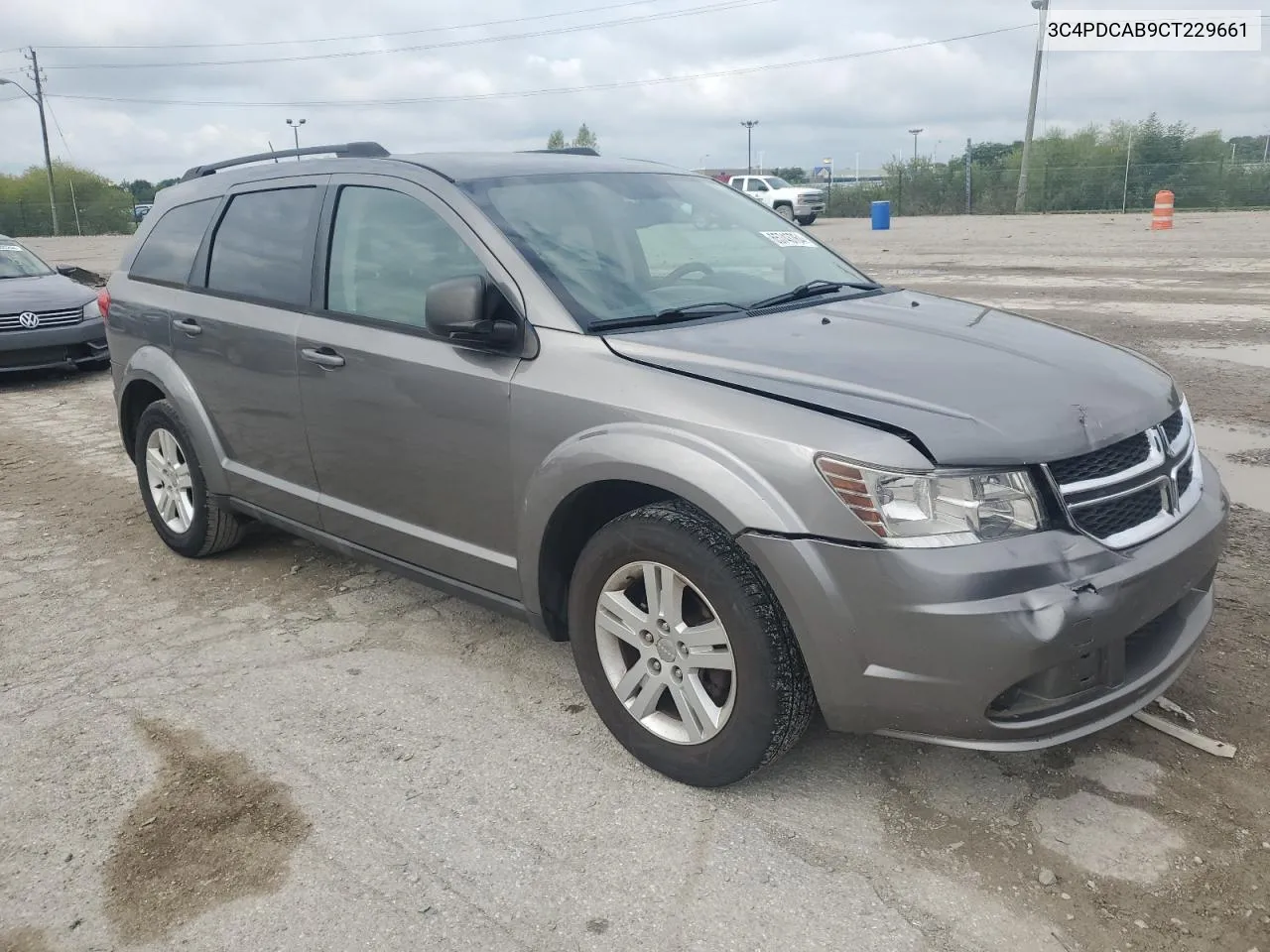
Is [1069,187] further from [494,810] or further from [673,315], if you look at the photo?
[494,810]

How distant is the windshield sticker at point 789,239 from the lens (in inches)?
167

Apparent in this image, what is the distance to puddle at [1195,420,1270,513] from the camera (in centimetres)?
536

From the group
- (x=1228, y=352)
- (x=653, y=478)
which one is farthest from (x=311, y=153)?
(x=1228, y=352)

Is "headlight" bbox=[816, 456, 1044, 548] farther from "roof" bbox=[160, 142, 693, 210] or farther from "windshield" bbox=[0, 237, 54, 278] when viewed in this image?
"windshield" bbox=[0, 237, 54, 278]

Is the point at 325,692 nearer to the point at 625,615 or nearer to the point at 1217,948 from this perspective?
the point at 625,615

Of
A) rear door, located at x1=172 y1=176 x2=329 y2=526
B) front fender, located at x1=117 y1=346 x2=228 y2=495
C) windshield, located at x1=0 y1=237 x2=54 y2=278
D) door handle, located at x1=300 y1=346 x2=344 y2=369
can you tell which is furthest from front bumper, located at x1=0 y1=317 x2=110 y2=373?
door handle, located at x1=300 y1=346 x2=344 y2=369

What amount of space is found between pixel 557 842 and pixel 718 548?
0.91 meters

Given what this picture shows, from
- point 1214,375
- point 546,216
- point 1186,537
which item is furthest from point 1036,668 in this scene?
point 1214,375

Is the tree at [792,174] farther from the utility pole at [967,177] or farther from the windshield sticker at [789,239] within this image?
the windshield sticker at [789,239]

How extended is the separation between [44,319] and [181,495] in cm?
708

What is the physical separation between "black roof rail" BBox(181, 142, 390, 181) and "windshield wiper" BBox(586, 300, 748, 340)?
1.41 metres

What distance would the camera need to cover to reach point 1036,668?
2543 millimetres

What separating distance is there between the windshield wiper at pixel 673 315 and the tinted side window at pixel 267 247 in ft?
4.75

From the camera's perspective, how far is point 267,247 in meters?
4.45
